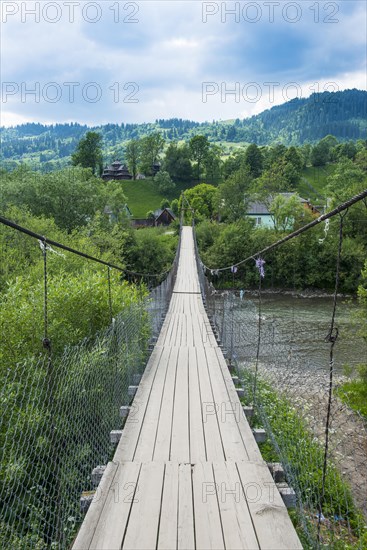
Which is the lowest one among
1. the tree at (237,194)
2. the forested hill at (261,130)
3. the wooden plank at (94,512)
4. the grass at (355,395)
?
the grass at (355,395)

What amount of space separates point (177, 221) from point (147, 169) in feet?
70.1

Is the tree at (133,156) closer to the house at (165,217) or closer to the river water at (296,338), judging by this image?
the house at (165,217)

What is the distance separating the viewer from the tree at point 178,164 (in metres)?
44.2

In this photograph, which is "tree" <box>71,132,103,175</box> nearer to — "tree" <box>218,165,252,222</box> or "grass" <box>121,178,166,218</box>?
"grass" <box>121,178,166,218</box>

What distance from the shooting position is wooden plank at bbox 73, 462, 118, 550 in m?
1.41

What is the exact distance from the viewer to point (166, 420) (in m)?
2.52

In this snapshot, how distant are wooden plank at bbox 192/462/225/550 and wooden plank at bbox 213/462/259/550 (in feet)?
0.07

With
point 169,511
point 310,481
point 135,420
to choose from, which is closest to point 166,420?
point 135,420

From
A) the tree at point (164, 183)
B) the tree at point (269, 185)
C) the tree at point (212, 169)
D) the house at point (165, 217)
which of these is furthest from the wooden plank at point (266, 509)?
the tree at point (212, 169)

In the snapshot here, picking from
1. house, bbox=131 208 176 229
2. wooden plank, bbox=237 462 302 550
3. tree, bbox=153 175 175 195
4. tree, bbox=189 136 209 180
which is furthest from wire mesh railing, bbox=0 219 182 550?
tree, bbox=189 136 209 180

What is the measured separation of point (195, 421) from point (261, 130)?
10524 centimetres

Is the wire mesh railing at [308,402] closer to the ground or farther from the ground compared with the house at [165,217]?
closer to the ground

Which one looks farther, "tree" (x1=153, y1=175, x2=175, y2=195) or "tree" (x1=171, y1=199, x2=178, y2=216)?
"tree" (x1=153, y1=175, x2=175, y2=195)

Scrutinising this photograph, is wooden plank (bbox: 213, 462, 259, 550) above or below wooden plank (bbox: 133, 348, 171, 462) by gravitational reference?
above
